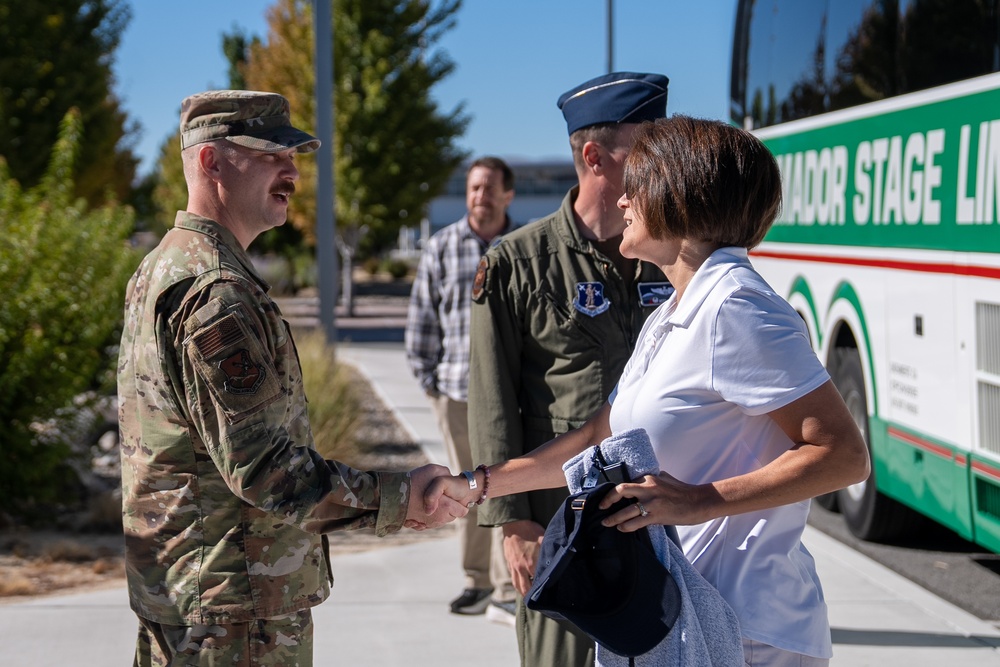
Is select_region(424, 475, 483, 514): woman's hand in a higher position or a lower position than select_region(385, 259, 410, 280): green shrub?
higher

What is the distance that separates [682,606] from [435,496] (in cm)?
81

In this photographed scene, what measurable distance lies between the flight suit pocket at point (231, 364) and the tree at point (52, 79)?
1519 cm

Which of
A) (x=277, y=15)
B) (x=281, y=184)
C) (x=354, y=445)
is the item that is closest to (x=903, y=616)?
(x=281, y=184)

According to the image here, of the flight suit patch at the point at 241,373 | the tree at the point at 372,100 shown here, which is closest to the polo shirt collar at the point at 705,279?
the flight suit patch at the point at 241,373

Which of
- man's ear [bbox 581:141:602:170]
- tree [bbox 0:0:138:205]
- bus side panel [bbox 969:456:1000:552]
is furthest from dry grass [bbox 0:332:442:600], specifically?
tree [bbox 0:0:138:205]

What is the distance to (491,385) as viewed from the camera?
319cm

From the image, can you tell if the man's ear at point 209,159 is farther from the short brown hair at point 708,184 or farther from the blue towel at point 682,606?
the blue towel at point 682,606

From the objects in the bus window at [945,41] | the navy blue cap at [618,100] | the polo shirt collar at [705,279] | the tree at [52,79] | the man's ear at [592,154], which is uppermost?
the tree at [52,79]

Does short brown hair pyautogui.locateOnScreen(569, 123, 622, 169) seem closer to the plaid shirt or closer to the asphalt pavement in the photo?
the asphalt pavement

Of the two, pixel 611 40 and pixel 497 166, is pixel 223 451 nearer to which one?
pixel 497 166

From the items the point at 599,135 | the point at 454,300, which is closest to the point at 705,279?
the point at 599,135

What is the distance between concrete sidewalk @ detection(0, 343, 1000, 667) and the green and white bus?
0.56 metres

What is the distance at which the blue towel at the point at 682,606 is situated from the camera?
2.06 m

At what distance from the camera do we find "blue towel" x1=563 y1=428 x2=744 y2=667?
2059 millimetres
